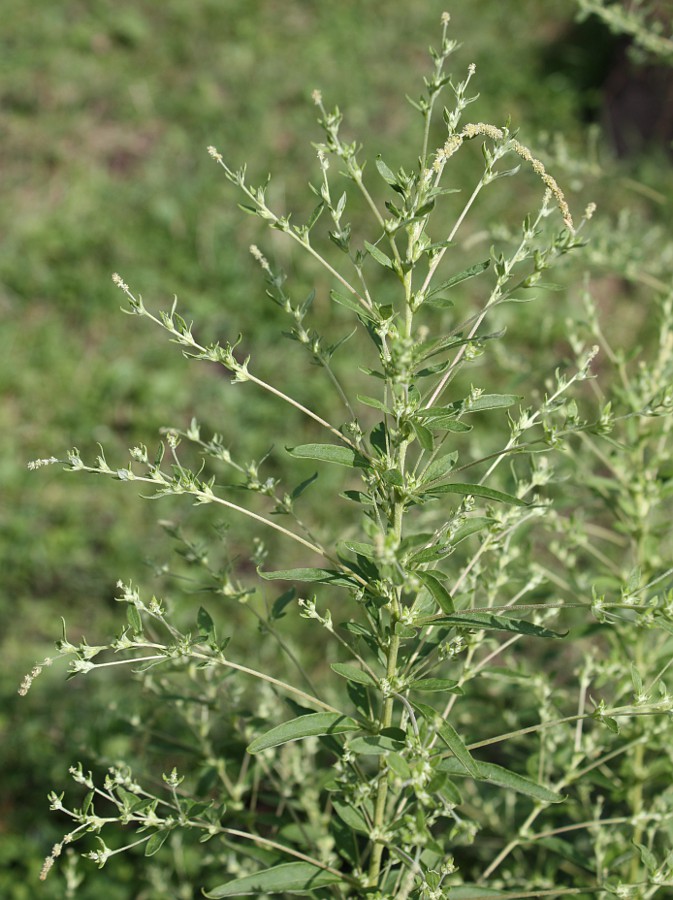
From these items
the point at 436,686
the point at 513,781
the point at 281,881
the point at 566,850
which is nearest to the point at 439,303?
the point at 436,686

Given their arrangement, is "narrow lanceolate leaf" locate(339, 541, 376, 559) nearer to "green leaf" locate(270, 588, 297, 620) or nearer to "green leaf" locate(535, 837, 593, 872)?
"green leaf" locate(270, 588, 297, 620)

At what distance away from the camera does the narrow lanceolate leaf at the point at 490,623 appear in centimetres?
136

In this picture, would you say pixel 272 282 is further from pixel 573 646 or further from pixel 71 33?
pixel 71 33

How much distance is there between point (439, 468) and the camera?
1485 millimetres

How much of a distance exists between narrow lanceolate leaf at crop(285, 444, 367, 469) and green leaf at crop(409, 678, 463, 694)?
0.34 m

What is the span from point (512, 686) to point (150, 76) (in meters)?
4.64

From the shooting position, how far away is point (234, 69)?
5.77 meters

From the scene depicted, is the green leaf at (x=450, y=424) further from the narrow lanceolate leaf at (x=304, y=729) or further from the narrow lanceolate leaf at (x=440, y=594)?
the narrow lanceolate leaf at (x=304, y=729)

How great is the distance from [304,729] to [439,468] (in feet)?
1.46

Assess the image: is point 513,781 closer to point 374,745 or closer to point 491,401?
point 374,745

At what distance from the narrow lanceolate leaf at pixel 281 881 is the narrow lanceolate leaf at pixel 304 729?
0.74 ft

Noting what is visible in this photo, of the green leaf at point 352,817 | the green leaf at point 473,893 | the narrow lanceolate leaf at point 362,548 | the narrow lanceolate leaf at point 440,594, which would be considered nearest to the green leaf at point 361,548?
the narrow lanceolate leaf at point 362,548

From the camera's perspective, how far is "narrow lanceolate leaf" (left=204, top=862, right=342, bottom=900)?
4.81ft

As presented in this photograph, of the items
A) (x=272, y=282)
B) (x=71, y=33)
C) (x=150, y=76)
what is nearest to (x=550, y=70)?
(x=150, y=76)
